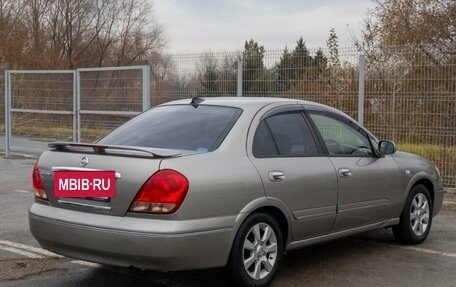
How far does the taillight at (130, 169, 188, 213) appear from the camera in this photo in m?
4.22

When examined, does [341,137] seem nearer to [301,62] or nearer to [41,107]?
[301,62]

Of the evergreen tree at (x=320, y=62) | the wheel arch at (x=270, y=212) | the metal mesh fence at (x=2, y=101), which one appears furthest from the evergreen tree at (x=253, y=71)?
the metal mesh fence at (x=2, y=101)

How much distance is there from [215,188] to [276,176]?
67cm

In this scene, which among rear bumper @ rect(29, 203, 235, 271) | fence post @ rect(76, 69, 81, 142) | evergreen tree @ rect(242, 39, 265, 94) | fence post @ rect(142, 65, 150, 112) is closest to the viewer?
rear bumper @ rect(29, 203, 235, 271)

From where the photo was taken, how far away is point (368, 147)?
19.9 feet

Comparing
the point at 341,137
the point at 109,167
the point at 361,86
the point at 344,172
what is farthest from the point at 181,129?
the point at 361,86

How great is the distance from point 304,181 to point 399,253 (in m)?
1.71

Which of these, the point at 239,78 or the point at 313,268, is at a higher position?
the point at 239,78

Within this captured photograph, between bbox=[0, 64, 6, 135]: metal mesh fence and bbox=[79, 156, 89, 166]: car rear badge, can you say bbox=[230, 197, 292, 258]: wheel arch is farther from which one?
bbox=[0, 64, 6, 135]: metal mesh fence

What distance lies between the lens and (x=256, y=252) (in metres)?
4.73

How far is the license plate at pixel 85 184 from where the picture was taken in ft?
14.4

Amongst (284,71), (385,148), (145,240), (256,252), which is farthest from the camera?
(284,71)

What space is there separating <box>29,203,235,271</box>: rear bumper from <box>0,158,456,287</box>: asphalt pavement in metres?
0.63

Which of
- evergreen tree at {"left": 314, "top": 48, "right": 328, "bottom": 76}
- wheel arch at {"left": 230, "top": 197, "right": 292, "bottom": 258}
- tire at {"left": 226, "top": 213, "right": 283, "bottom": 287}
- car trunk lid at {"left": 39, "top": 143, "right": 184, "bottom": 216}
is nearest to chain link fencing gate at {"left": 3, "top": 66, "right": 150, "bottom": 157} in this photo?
evergreen tree at {"left": 314, "top": 48, "right": 328, "bottom": 76}
